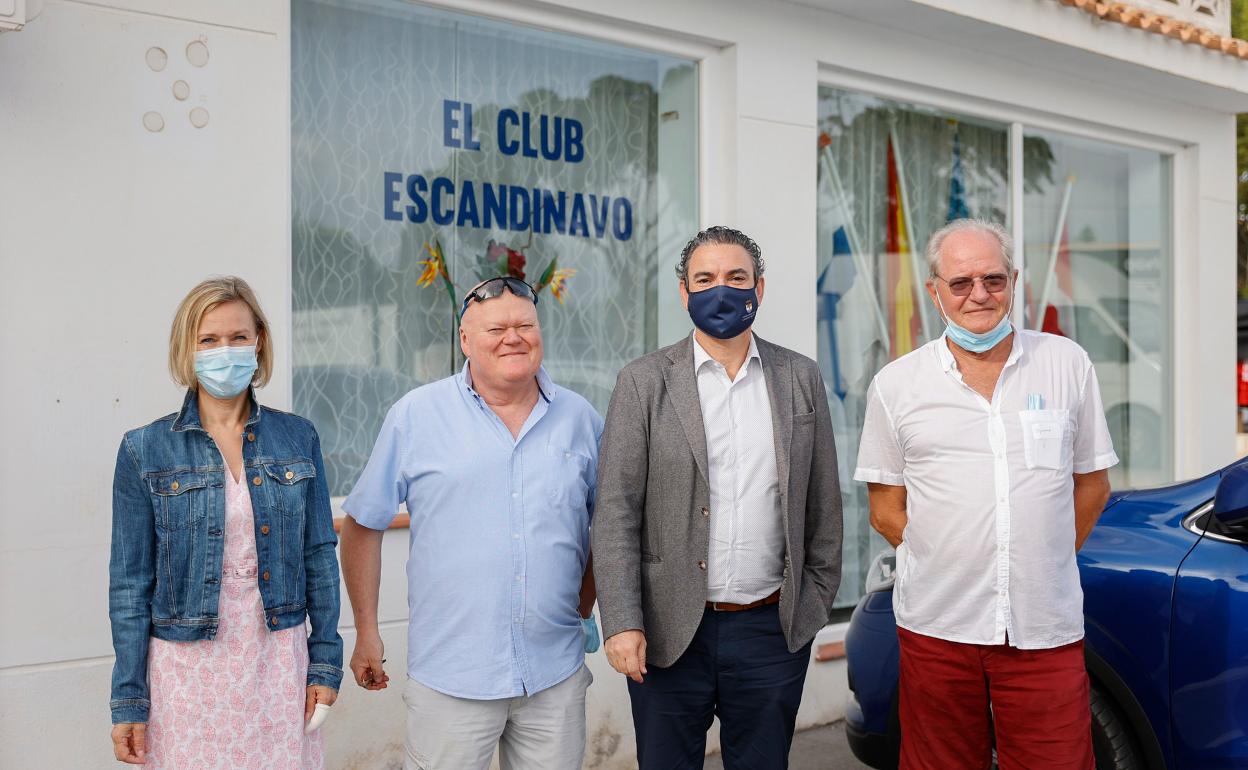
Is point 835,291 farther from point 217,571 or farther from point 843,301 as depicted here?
point 217,571

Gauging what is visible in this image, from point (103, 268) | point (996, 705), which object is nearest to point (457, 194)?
point (103, 268)

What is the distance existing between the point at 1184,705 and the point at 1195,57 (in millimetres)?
5485

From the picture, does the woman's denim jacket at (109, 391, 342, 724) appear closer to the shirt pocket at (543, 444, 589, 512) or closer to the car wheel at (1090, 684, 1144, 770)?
the shirt pocket at (543, 444, 589, 512)

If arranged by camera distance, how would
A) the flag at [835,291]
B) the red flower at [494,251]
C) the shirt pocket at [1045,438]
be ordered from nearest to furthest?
the shirt pocket at [1045,438], the red flower at [494,251], the flag at [835,291]

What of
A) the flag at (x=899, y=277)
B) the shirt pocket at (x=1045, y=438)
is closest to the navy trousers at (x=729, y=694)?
the shirt pocket at (x=1045, y=438)

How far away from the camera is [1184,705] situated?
3406 mm

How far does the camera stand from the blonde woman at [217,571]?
8.94 feet

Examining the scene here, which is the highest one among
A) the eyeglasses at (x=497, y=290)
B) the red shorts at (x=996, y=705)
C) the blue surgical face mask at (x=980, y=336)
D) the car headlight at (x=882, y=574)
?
the eyeglasses at (x=497, y=290)

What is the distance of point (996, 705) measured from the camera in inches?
122

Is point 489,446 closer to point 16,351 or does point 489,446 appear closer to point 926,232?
point 16,351

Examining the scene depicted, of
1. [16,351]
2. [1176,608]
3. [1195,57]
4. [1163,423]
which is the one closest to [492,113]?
[16,351]

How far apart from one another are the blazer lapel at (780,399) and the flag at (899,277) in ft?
12.3

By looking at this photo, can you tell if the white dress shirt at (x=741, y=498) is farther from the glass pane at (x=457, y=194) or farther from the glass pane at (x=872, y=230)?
the glass pane at (x=872, y=230)

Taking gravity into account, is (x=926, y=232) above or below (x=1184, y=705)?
above
